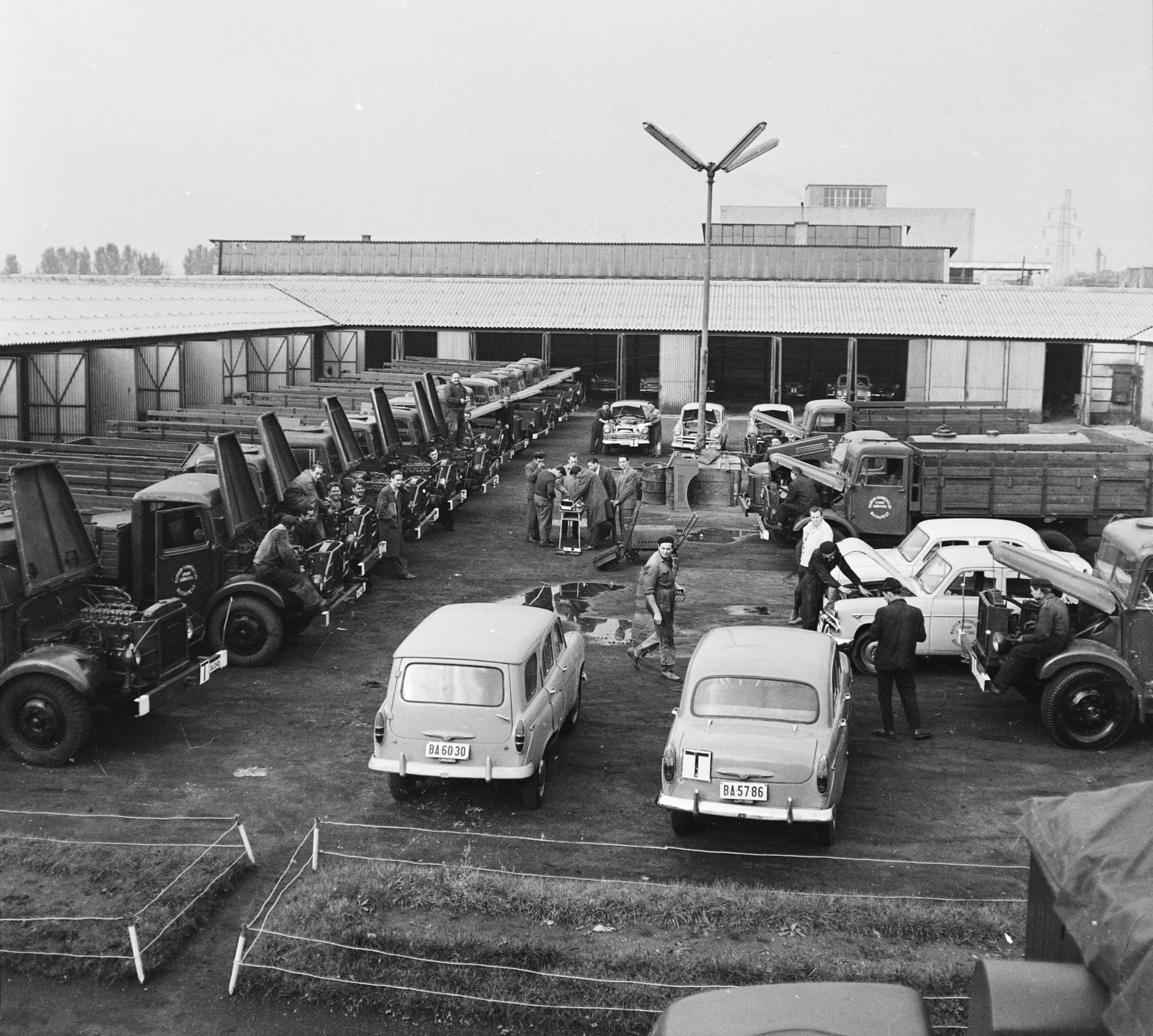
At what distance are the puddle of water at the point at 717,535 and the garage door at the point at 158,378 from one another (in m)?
16.9

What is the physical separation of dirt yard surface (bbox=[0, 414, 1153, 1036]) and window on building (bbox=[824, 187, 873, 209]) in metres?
71.9

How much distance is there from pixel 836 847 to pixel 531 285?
43.9m

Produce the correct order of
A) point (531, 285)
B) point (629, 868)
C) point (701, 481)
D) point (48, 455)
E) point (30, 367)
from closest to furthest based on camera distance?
1. point (629, 868)
2. point (48, 455)
3. point (701, 481)
4. point (30, 367)
5. point (531, 285)

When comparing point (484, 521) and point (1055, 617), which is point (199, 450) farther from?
point (1055, 617)

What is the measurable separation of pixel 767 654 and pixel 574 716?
2584 mm

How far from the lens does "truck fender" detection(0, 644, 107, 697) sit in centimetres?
1147

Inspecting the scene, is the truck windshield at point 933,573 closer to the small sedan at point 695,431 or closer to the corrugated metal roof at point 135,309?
the small sedan at point 695,431

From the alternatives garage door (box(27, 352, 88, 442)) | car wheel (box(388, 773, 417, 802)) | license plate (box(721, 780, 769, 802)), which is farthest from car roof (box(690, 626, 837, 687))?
garage door (box(27, 352, 88, 442))

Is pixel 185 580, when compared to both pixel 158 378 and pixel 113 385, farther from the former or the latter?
pixel 158 378

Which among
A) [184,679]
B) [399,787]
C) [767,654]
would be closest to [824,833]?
[767,654]

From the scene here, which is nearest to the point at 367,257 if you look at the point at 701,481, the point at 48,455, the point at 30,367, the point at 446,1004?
the point at 30,367

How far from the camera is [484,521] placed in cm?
2522

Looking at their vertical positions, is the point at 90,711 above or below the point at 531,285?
below

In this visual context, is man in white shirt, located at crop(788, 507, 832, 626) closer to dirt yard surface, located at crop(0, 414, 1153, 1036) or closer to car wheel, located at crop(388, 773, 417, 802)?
dirt yard surface, located at crop(0, 414, 1153, 1036)
